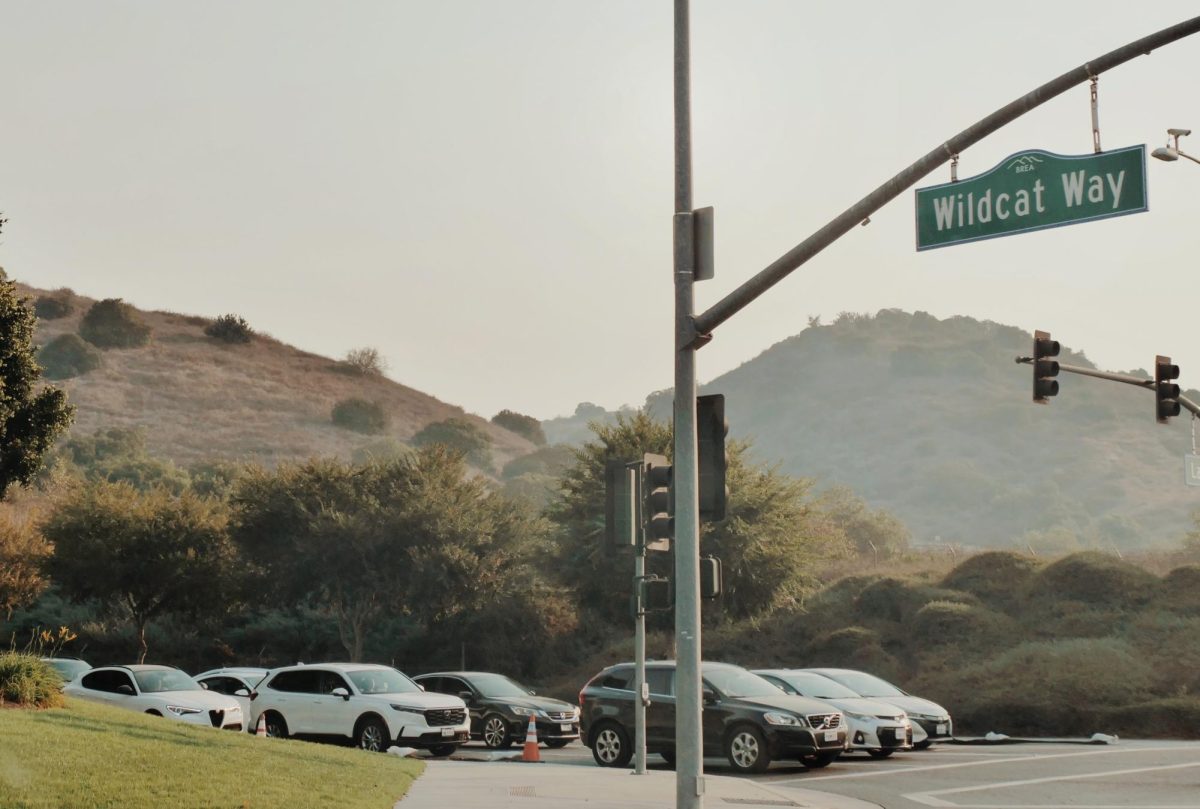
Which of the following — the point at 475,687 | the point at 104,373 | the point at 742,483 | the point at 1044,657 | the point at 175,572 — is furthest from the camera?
the point at 104,373

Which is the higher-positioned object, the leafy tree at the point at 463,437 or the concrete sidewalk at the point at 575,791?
the leafy tree at the point at 463,437

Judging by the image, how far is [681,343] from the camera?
1326 centimetres

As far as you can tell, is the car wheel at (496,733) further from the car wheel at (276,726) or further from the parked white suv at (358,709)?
the car wheel at (276,726)

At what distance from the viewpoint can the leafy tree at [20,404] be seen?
29156 mm

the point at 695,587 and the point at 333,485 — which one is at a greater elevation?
the point at 333,485

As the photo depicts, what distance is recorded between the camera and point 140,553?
47188 millimetres

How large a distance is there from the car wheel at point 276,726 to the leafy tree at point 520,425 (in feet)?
423

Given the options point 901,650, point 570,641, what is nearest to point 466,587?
point 570,641

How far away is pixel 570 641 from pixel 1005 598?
1548 centimetres

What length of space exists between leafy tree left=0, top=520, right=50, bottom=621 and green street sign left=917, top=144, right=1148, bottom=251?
42.1m

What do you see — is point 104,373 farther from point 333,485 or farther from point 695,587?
point 695,587

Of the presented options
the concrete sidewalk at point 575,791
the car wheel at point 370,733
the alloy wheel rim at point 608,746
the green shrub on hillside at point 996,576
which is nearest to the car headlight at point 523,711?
the car wheel at point 370,733

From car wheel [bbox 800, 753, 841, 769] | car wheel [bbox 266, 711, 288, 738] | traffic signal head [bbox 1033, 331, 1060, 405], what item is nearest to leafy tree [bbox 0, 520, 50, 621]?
car wheel [bbox 266, 711, 288, 738]

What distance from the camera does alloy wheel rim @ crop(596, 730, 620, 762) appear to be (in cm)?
2308
